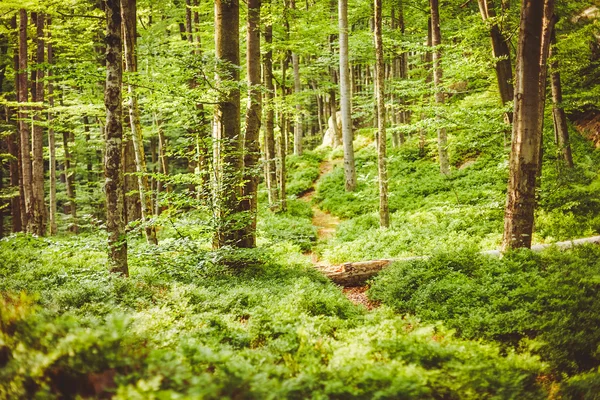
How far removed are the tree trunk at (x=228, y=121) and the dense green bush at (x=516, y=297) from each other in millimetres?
3669

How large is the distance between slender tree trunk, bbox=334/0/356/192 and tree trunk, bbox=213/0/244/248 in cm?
930

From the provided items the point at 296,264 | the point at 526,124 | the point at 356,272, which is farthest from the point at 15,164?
the point at 526,124

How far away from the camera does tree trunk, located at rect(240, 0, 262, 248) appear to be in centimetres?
875

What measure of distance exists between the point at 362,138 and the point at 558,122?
591 inches

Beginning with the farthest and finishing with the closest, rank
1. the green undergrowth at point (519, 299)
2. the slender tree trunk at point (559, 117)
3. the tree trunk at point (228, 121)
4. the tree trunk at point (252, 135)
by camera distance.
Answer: the slender tree trunk at point (559, 117) → the tree trunk at point (252, 135) → the tree trunk at point (228, 121) → the green undergrowth at point (519, 299)

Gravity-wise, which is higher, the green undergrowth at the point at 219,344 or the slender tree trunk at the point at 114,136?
the slender tree trunk at the point at 114,136

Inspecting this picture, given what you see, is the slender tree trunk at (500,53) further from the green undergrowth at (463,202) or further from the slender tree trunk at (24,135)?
the slender tree trunk at (24,135)

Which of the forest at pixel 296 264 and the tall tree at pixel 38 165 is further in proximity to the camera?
the tall tree at pixel 38 165

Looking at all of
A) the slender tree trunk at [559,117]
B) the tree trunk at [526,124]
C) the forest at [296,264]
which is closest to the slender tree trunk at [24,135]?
the forest at [296,264]

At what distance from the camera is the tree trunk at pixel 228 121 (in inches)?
328

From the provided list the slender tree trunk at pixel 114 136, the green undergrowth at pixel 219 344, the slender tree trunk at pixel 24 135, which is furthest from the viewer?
the slender tree trunk at pixel 24 135

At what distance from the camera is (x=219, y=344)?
4578 millimetres

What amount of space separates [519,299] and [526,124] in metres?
3.51

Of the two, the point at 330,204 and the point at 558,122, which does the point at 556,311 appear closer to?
the point at 558,122
